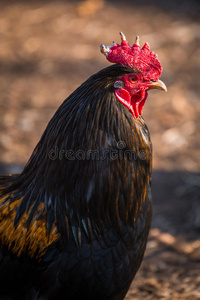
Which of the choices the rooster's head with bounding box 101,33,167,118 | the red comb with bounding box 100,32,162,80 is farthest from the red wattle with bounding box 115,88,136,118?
the red comb with bounding box 100,32,162,80

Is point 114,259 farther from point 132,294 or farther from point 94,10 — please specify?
point 94,10

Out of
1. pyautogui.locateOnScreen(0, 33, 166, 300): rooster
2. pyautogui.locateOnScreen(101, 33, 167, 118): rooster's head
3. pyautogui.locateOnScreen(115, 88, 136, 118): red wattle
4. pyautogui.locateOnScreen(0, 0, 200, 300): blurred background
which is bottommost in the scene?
pyautogui.locateOnScreen(0, 33, 166, 300): rooster

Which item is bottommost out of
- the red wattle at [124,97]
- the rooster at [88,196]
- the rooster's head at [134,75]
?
the rooster at [88,196]

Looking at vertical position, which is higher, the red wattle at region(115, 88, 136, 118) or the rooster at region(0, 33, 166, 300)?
the red wattle at region(115, 88, 136, 118)

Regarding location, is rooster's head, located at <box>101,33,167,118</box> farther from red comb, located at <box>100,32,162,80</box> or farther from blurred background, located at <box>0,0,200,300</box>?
blurred background, located at <box>0,0,200,300</box>

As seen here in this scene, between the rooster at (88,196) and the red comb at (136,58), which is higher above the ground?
the red comb at (136,58)

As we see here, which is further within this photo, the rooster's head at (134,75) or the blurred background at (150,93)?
the blurred background at (150,93)

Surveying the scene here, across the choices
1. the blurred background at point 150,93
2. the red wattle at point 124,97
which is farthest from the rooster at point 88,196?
the blurred background at point 150,93

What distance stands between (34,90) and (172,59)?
117 inches

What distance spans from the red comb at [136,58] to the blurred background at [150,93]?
2.43 m

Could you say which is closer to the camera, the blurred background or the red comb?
the red comb

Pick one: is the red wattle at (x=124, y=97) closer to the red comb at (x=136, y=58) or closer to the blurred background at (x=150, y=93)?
the red comb at (x=136, y=58)

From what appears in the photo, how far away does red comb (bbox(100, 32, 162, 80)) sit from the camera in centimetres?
286

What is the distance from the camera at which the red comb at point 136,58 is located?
2857 mm
